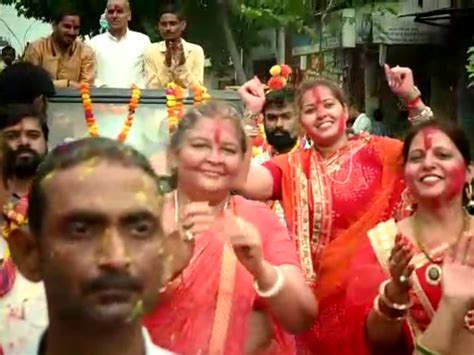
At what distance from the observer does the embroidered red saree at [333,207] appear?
4312 mm

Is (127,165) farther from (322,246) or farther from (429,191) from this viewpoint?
(322,246)

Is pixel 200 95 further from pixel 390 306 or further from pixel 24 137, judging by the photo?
pixel 390 306

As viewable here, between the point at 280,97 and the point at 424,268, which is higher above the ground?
the point at 280,97

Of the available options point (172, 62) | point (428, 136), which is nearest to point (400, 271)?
point (428, 136)

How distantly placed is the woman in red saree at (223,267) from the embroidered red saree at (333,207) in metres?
1.04

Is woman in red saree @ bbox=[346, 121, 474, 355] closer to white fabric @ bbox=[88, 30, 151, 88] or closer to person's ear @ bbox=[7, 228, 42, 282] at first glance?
person's ear @ bbox=[7, 228, 42, 282]

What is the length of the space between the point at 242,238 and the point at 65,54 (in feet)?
15.0

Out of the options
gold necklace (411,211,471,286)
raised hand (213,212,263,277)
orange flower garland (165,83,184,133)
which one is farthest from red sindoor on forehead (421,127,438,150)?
orange flower garland (165,83,184,133)

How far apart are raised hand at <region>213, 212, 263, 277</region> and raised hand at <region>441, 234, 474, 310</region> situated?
0.63 meters

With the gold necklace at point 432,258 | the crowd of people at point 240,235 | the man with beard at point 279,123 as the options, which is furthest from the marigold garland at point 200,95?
the gold necklace at point 432,258

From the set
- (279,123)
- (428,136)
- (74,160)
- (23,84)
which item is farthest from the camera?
(279,123)

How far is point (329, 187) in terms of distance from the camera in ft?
14.6

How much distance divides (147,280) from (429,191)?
1893mm

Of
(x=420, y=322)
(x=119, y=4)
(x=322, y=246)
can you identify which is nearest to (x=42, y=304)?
(x=420, y=322)
